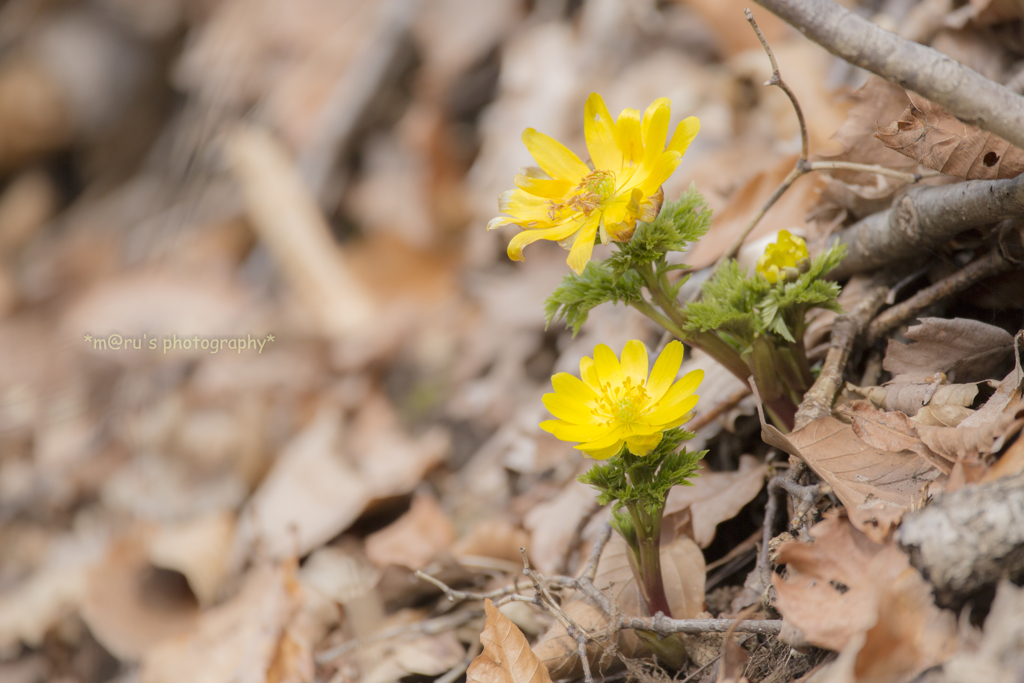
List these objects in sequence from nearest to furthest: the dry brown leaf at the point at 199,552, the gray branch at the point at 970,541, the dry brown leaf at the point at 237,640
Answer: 1. the gray branch at the point at 970,541
2. the dry brown leaf at the point at 237,640
3. the dry brown leaf at the point at 199,552

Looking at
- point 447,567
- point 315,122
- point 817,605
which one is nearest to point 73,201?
point 315,122

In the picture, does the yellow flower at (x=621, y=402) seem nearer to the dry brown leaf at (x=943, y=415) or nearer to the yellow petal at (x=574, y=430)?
the yellow petal at (x=574, y=430)

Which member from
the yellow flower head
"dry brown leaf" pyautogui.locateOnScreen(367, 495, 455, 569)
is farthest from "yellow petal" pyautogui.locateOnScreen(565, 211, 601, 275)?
"dry brown leaf" pyautogui.locateOnScreen(367, 495, 455, 569)

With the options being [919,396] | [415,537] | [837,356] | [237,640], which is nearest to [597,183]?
[837,356]

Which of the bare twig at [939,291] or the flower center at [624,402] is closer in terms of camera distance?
the flower center at [624,402]

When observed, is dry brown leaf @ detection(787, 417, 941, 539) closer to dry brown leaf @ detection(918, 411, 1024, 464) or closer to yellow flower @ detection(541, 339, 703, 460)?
dry brown leaf @ detection(918, 411, 1024, 464)

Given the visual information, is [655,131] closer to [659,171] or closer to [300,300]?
[659,171]

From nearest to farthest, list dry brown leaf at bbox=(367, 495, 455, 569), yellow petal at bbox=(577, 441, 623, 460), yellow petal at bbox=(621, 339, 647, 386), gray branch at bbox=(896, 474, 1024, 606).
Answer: gray branch at bbox=(896, 474, 1024, 606), yellow petal at bbox=(577, 441, 623, 460), yellow petal at bbox=(621, 339, 647, 386), dry brown leaf at bbox=(367, 495, 455, 569)

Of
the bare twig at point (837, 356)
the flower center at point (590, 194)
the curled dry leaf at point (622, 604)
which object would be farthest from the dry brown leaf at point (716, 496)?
the flower center at point (590, 194)
